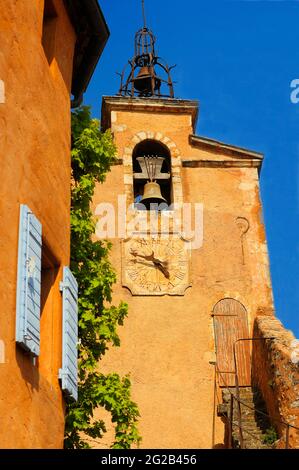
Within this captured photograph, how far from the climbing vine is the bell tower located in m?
5.39

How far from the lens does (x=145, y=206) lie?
17.9m

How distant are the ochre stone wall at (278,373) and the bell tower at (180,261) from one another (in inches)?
22.0

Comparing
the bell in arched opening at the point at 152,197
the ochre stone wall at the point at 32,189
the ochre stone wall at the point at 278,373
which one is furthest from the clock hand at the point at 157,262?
the ochre stone wall at the point at 32,189

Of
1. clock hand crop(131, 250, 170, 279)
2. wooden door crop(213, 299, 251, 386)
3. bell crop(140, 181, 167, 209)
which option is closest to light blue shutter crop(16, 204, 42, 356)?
wooden door crop(213, 299, 251, 386)

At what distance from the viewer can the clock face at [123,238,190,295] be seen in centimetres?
1700

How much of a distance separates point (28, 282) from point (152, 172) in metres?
10.9

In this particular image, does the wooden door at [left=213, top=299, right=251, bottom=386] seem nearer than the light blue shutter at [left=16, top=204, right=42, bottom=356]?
No

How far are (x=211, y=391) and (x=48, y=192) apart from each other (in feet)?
27.7

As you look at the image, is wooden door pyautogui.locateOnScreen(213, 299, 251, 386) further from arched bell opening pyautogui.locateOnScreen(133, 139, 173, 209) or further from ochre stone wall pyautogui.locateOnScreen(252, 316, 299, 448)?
arched bell opening pyautogui.locateOnScreen(133, 139, 173, 209)

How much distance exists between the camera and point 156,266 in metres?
17.2

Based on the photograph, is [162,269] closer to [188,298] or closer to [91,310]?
[188,298]

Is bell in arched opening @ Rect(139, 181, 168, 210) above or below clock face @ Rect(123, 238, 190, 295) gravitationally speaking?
above

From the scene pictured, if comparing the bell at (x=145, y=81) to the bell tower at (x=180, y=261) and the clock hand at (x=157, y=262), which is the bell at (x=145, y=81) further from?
the clock hand at (x=157, y=262)
